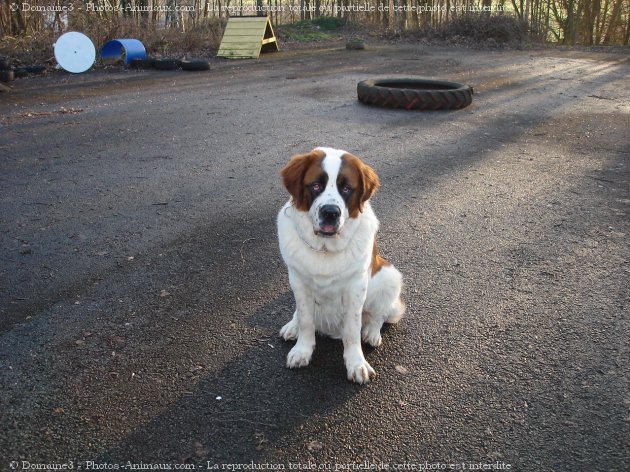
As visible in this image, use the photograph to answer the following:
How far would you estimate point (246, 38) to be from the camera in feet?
58.1

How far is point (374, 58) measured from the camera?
58.4 feet

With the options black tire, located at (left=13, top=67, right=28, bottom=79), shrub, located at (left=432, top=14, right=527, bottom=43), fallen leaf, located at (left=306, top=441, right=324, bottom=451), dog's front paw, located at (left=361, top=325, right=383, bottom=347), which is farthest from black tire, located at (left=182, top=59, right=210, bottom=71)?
fallen leaf, located at (left=306, top=441, right=324, bottom=451)

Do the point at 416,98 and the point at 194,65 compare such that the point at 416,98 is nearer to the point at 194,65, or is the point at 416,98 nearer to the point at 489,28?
the point at 194,65

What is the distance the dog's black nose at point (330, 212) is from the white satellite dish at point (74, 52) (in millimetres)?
13000

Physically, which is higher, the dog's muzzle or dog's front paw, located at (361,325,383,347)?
the dog's muzzle

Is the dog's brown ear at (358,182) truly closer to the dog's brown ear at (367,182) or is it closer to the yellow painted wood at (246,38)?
the dog's brown ear at (367,182)

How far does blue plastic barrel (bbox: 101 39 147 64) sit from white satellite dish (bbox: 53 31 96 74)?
91cm

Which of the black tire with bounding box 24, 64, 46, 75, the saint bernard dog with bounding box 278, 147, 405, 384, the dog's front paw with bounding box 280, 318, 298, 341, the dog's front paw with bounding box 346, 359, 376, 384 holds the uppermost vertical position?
the black tire with bounding box 24, 64, 46, 75

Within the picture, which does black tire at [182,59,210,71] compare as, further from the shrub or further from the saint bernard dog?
the saint bernard dog

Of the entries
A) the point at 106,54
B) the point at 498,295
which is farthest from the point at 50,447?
the point at 106,54

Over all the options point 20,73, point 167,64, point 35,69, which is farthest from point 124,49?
point 20,73

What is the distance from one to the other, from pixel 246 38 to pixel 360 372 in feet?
53.4

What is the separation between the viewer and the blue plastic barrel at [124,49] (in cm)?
1492

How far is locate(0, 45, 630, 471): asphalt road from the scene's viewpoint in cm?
275
